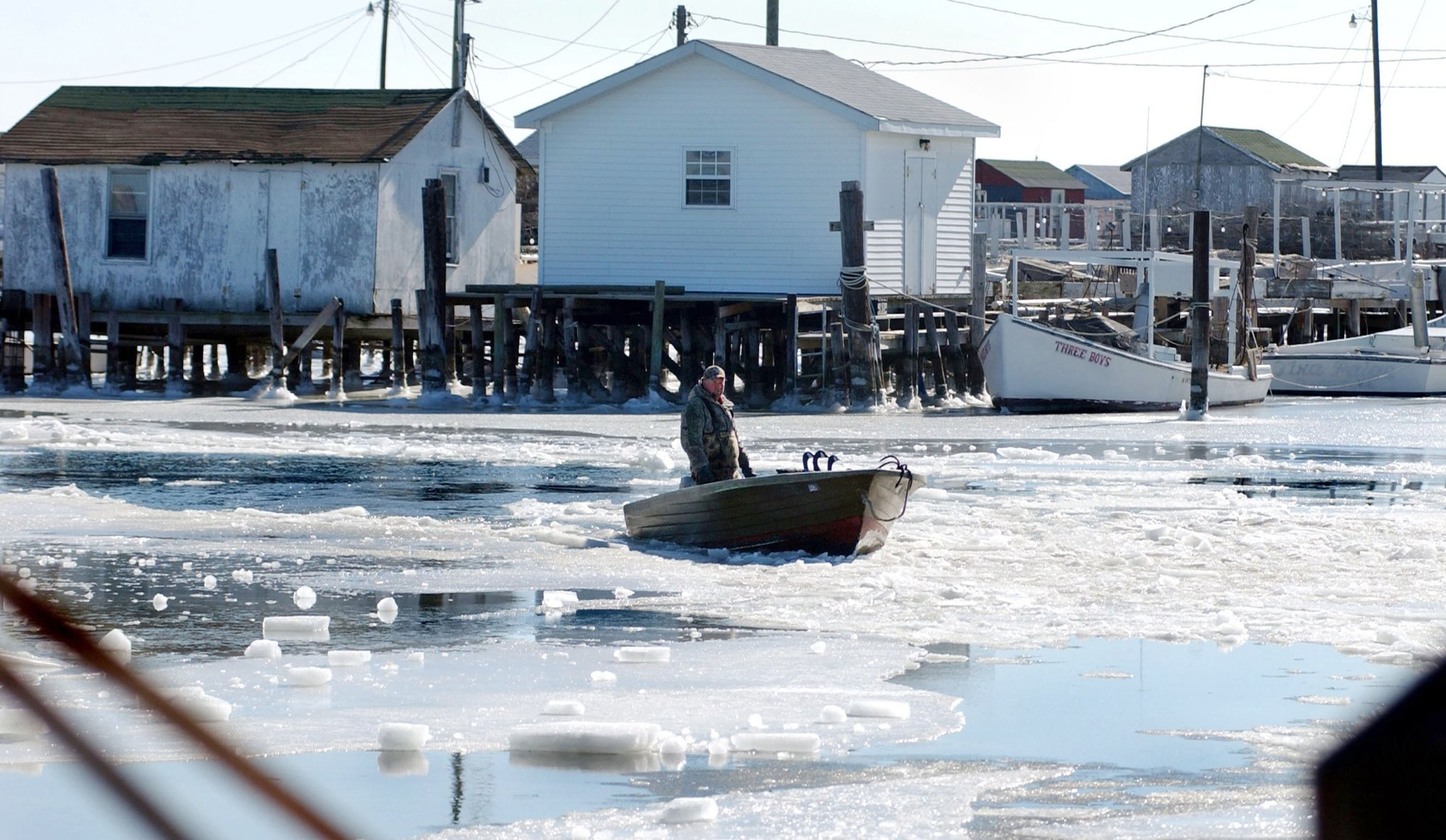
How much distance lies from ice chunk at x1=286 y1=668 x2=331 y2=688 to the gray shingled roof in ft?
78.5

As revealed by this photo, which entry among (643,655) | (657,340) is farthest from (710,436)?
(657,340)

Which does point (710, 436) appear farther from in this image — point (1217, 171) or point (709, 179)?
point (1217, 171)

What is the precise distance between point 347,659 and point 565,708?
69.3 inches

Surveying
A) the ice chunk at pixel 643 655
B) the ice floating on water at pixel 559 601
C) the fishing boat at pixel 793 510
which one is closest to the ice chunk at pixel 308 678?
the ice chunk at pixel 643 655

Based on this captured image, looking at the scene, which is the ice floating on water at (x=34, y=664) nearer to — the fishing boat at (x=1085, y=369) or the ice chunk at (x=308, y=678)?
the ice chunk at (x=308, y=678)

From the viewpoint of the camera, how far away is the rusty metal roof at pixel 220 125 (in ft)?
111

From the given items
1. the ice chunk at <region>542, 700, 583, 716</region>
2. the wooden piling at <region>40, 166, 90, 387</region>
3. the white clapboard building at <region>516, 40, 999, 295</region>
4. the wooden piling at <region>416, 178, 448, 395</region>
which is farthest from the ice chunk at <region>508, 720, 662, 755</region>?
the wooden piling at <region>40, 166, 90, 387</region>

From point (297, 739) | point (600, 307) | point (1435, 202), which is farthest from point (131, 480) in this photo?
point (1435, 202)

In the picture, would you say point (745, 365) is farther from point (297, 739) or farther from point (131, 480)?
point (297, 739)

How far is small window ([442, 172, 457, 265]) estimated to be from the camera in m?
35.2

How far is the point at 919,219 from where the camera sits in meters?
32.9

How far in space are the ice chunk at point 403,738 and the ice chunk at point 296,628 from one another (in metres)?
2.86

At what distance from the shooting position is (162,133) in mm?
34531

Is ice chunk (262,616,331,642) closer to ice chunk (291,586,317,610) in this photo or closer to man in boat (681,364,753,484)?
ice chunk (291,586,317,610)
